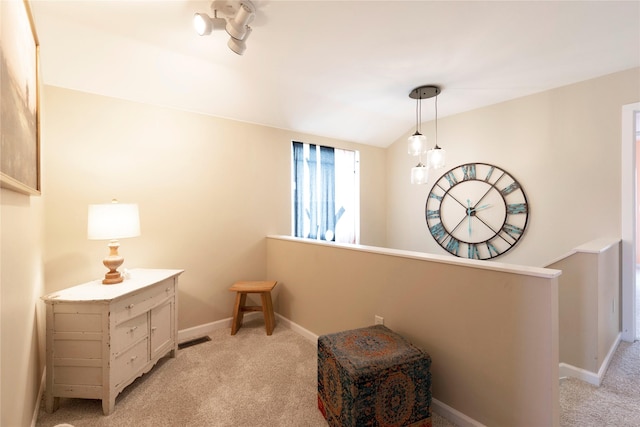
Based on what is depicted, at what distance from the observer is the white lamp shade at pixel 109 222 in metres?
1.86

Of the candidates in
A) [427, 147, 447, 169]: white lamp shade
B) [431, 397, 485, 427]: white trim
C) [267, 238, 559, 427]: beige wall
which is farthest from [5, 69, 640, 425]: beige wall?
[431, 397, 485, 427]: white trim

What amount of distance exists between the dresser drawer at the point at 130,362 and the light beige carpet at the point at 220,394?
149 millimetres

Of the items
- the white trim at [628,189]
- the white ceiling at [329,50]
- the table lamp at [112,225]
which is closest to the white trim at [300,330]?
the table lamp at [112,225]

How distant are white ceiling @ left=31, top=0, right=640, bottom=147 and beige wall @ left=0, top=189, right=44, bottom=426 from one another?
1.20 meters

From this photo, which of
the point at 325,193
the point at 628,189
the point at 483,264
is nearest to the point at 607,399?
the point at 483,264

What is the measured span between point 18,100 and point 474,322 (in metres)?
2.42

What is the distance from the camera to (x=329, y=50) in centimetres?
209

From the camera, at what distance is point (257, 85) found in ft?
8.66

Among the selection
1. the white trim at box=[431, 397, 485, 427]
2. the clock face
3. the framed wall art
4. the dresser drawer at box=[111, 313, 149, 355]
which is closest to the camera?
the framed wall art

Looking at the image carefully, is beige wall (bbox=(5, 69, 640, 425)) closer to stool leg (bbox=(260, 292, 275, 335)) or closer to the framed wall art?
the framed wall art

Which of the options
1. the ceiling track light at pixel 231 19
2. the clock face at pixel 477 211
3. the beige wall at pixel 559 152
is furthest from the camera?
the clock face at pixel 477 211

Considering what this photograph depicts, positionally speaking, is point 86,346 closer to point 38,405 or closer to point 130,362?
point 130,362

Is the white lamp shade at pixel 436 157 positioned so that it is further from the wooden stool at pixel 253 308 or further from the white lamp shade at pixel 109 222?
the white lamp shade at pixel 109 222

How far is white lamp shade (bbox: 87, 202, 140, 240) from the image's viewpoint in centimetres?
186
